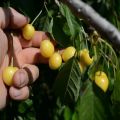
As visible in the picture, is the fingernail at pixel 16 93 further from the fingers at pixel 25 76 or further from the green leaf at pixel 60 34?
the green leaf at pixel 60 34

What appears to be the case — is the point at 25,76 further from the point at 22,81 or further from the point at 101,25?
the point at 101,25

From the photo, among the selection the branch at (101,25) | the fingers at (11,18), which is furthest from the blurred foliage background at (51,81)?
the branch at (101,25)

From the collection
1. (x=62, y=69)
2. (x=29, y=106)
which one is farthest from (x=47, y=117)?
(x=62, y=69)

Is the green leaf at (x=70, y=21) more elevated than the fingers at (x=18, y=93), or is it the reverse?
the green leaf at (x=70, y=21)

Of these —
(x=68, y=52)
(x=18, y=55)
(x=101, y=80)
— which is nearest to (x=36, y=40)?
(x=18, y=55)

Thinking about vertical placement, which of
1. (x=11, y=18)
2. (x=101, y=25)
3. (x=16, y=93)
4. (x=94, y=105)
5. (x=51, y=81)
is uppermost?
(x=101, y=25)

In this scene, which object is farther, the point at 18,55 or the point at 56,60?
the point at 18,55
